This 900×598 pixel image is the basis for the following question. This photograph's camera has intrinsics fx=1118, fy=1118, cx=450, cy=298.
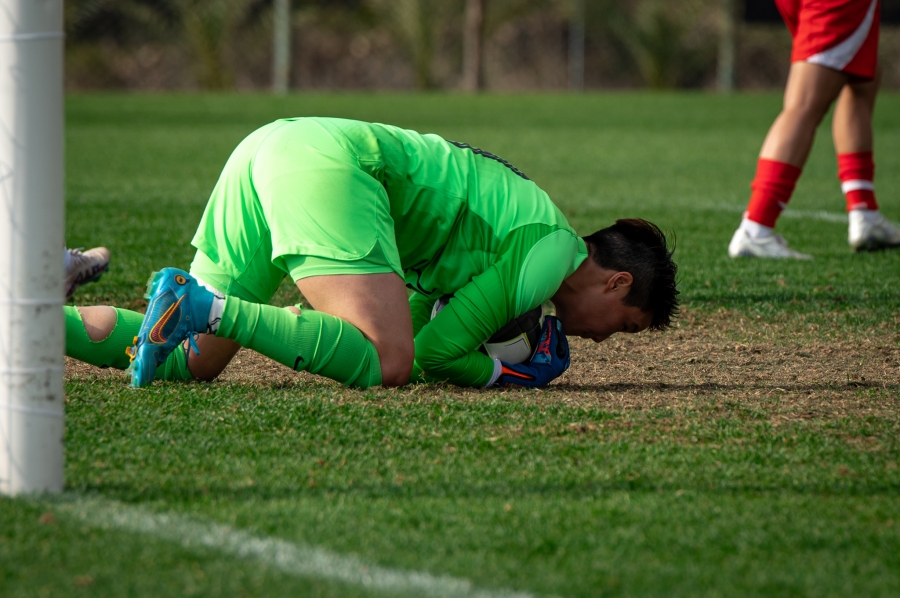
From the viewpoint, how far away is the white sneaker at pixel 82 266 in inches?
153

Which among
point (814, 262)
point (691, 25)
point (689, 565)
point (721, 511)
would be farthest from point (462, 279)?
point (691, 25)

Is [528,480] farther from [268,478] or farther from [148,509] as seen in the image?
[148,509]

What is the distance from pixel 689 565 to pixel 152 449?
4.30 ft

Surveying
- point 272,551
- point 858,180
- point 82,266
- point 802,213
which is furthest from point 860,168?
point 272,551

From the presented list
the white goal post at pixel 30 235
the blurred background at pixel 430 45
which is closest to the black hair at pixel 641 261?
the white goal post at pixel 30 235

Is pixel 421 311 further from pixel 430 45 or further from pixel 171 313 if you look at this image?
pixel 430 45

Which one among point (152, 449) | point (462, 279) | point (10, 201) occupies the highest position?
point (10, 201)

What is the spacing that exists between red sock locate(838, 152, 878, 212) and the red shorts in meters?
0.47

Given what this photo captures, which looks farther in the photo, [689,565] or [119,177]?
[119,177]

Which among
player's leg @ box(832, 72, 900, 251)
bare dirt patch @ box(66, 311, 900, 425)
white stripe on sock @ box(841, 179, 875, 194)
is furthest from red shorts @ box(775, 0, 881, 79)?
bare dirt patch @ box(66, 311, 900, 425)

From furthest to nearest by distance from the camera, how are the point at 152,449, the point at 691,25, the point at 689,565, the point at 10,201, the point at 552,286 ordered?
the point at 691,25, the point at 552,286, the point at 152,449, the point at 10,201, the point at 689,565

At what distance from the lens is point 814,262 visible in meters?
5.76

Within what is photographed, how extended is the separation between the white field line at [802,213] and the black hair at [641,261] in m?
4.33

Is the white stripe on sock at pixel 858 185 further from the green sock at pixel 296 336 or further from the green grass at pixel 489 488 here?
the green sock at pixel 296 336
